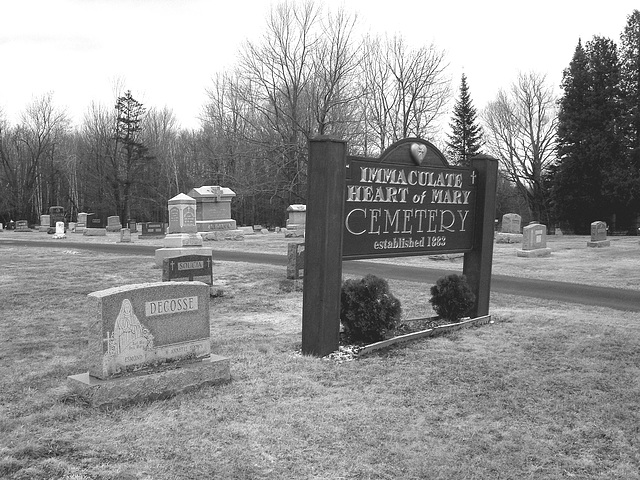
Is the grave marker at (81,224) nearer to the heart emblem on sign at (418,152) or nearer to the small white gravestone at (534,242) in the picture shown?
the small white gravestone at (534,242)

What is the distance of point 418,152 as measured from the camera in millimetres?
7309

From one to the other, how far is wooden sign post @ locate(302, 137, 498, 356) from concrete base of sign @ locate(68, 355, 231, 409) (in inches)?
57.3

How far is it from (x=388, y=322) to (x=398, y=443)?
2.75 metres

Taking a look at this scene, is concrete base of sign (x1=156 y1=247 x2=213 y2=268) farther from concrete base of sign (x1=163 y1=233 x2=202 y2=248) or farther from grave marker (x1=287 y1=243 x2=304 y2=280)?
concrete base of sign (x1=163 y1=233 x2=202 y2=248)

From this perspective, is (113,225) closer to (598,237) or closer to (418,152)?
(598,237)

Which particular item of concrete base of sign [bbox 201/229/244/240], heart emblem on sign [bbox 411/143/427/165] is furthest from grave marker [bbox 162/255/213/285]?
concrete base of sign [bbox 201/229/244/240]

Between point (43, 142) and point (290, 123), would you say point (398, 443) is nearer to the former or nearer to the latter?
point (290, 123)

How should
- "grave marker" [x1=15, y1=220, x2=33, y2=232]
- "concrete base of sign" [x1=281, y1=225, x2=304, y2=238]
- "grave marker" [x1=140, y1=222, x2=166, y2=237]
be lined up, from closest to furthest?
"concrete base of sign" [x1=281, y1=225, x2=304, y2=238], "grave marker" [x1=140, y1=222, x2=166, y2=237], "grave marker" [x1=15, y1=220, x2=33, y2=232]

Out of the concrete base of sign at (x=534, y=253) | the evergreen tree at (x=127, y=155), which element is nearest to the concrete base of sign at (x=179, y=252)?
the concrete base of sign at (x=534, y=253)

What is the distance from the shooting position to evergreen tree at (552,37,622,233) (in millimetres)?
37125

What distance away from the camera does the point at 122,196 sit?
167ft

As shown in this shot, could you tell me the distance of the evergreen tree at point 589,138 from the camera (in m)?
37.1

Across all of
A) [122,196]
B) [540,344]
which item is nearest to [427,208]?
[540,344]

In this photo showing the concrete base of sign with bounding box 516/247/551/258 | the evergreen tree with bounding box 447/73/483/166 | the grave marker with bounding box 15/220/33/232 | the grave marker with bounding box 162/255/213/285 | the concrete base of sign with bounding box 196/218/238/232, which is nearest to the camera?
the grave marker with bounding box 162/255/213/285
